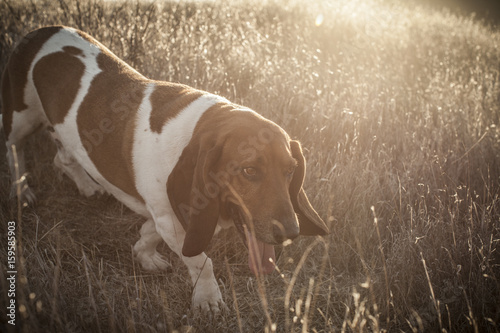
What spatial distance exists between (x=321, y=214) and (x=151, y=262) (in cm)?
132

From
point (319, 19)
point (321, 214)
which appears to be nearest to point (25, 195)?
point (321, 214)

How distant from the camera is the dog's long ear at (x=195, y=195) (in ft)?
7.38

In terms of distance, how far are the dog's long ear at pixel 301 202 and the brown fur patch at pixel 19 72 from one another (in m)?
2.23

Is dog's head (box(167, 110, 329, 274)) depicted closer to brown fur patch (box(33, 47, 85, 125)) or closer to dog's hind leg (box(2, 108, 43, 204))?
brown fur patch (box(33, 47, 85, 125))

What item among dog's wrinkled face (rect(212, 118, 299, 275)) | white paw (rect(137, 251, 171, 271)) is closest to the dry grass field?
white paw (rect(137, 251, 171, 271))

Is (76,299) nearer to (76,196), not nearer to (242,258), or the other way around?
(242,258)

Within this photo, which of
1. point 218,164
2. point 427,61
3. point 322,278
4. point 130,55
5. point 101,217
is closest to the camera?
point 218,164

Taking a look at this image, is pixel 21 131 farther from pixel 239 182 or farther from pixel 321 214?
pixel 321 214

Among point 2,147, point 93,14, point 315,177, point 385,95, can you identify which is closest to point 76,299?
point 315,177

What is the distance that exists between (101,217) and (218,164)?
1673 millimetres

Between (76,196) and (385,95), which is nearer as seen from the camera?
(76,196)

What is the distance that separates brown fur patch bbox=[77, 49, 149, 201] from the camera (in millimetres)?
2766

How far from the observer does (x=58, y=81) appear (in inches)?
123

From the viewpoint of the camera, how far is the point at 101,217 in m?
3.53
